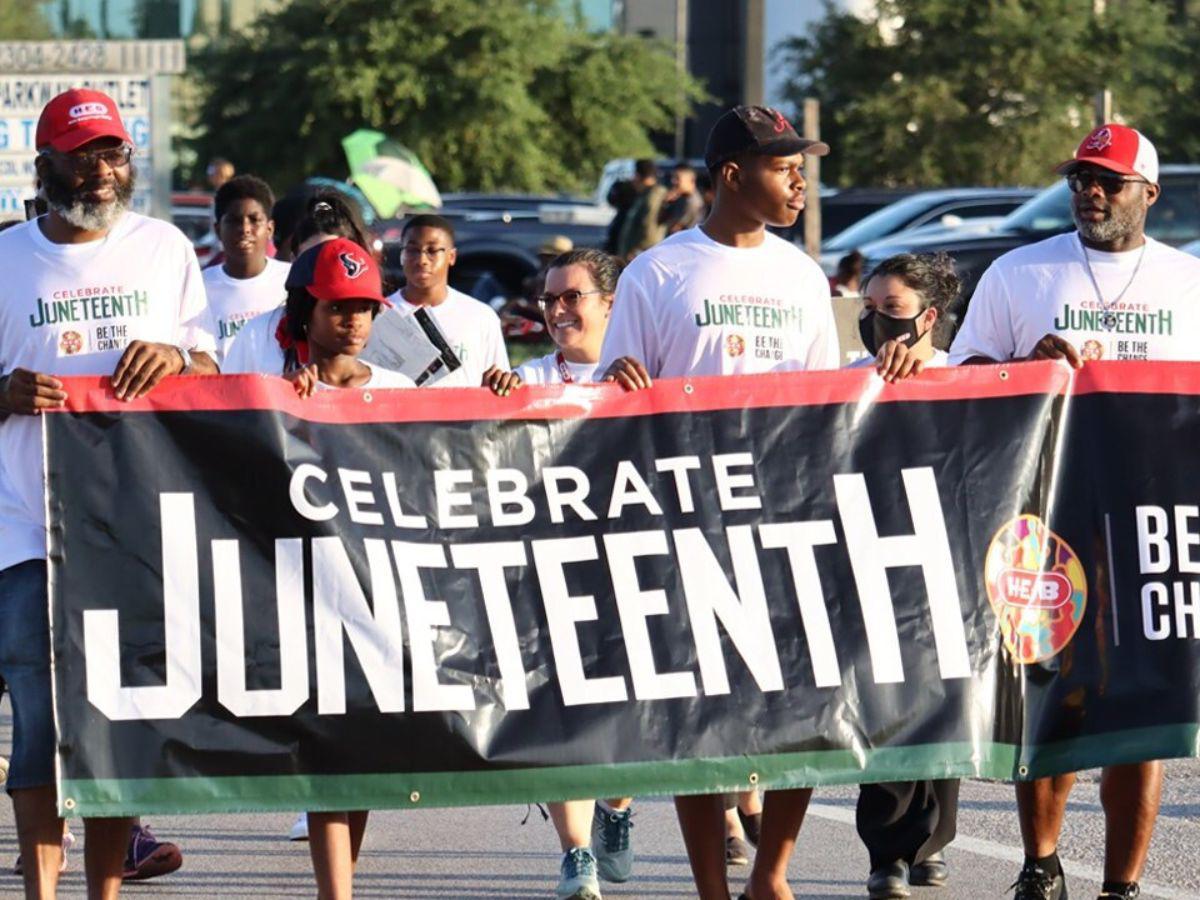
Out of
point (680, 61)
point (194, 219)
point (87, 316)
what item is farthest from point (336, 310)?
point (680, 61)

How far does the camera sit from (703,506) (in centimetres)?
597

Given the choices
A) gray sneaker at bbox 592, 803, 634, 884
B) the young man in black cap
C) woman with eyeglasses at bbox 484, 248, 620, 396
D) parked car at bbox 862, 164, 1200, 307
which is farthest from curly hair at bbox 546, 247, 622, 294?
parked car at bbox 862, 164, 1200, 307

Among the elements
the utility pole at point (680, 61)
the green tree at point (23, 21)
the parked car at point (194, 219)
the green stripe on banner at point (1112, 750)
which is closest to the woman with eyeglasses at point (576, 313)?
the green stripe on banner at point (1112, 750)

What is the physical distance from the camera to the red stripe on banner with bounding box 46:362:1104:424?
228 inches

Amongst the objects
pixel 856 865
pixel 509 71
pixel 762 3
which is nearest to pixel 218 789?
pixel 856 865

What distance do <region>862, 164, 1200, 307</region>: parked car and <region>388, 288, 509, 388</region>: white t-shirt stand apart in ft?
36.2

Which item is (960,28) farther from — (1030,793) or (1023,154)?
(1030,793)

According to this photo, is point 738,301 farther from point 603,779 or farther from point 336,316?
point 603,779

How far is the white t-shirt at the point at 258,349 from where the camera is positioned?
269 inches

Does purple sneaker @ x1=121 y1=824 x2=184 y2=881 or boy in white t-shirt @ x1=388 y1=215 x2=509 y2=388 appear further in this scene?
boy in white t-shirt @ x1=388 y1=215 x2=509 y2=388

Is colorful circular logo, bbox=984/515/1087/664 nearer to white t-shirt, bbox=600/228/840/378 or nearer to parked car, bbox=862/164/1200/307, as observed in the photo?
white t-shirt, bbox=600/228/840/378

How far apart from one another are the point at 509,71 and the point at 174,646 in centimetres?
3411

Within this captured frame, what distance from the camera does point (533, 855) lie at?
7.47 m

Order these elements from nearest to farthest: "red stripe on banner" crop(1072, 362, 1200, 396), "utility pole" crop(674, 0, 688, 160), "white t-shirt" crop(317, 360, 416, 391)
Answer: "white t-shirt" crop(317, 360, 416, 391), "red stripe on banner" crop(1072, 362, 1200, 396), "utility pole" crop(674, 0, 688, 160)
